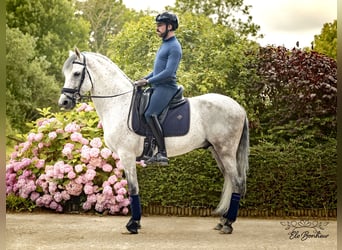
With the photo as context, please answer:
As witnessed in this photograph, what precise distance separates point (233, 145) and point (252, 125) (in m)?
2.34

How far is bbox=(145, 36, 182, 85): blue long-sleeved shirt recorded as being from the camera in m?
5.87

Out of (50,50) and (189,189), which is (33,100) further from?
(189,189)

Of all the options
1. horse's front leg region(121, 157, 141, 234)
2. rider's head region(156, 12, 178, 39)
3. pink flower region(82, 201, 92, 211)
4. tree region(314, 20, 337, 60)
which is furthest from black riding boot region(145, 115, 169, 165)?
tree region(314, 20, 337, 60)

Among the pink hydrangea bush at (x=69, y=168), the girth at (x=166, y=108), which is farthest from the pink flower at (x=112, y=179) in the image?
the girth at (x=166, y=108)

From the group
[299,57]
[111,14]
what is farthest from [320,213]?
[111,14]

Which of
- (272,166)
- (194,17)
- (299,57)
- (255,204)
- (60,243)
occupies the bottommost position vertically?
(60,243)

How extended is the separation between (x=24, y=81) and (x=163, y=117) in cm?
423

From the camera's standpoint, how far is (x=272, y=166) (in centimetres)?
748

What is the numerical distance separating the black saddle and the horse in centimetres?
6

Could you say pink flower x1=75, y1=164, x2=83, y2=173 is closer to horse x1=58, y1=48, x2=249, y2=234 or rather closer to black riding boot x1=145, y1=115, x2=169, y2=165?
horse x1=58, y1=48, x2=249, y2=234

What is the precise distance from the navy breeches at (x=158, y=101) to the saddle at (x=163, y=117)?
7 centimetres

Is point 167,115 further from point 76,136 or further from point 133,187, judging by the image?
point 76,136

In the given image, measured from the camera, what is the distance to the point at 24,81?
30.8 ft

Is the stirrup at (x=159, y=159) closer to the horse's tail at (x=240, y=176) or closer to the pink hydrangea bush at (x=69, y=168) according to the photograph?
the horse's tail at (x=240, y=176)
